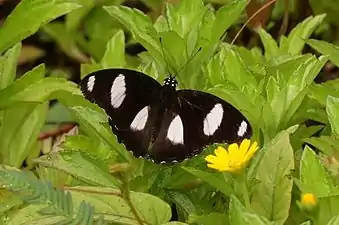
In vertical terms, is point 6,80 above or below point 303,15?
above

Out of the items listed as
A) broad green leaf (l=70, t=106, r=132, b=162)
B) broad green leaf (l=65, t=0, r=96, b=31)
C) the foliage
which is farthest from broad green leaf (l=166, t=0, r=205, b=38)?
broad green leaf (l=65, t=0, r=96, b=31)

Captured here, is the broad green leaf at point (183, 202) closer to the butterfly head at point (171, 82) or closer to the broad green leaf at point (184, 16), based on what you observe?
the butterfly head at point (171, 82)

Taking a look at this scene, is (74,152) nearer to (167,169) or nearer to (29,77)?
(167,169)

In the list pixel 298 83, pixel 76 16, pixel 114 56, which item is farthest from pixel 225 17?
pixel 76 16

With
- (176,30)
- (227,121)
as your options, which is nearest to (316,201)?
(227,121)

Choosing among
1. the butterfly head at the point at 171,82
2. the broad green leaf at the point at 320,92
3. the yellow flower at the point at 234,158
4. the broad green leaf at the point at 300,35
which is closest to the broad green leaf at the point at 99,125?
the butterfly head at the point at 171,82

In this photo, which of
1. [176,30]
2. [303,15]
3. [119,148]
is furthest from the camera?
[303,15]

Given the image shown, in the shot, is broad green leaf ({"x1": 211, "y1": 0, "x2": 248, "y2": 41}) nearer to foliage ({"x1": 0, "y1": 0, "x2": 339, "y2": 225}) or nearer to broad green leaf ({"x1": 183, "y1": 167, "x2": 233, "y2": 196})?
foliage ({"x1": 0, "y1": 0, "x2": 339, "y2": 225})

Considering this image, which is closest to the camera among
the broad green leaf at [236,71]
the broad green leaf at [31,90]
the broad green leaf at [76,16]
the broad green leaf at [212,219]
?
the broad green leaf at [212,219]
